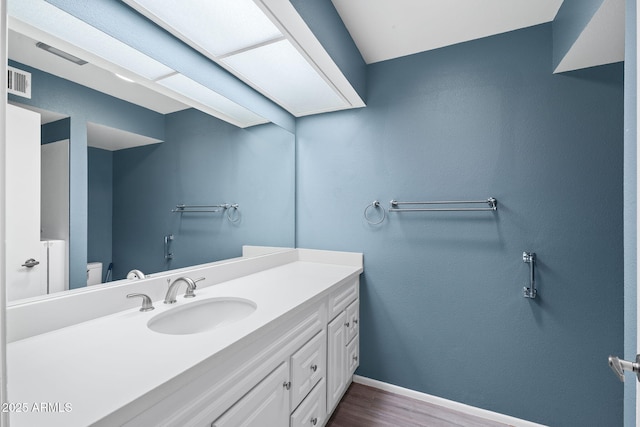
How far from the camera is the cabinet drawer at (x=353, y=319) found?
1896 mm

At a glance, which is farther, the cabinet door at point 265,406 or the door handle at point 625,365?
the cabinet door at point 265,406

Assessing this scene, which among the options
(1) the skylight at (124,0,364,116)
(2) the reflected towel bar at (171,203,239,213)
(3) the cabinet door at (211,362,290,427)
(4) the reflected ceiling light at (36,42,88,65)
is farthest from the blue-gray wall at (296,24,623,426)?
(4) the reflected ceiling light at (36,42,88,65)

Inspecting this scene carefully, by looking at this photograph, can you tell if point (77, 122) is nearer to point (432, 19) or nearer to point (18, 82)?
point (18, 82)

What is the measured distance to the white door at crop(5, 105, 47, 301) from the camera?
799 mm

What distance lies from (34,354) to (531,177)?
238cm

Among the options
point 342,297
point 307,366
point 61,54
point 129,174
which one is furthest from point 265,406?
point 61,54

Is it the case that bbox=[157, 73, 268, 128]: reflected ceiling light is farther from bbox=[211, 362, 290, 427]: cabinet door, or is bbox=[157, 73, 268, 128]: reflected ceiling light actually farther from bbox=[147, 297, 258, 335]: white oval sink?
bbox=[211, 362, 290, 427]: cabinet door

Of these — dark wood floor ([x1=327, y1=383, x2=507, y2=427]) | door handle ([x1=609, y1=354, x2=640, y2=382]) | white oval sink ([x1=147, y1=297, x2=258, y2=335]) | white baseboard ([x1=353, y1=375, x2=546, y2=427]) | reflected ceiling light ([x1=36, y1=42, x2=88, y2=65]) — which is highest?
reflected ceiling light ([x1=36, y1=42, x2=88, y2=65])

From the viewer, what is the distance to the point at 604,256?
5.09 ft

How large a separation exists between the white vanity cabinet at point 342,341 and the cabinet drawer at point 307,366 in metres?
0.10

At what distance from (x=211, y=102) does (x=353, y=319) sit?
1728mm

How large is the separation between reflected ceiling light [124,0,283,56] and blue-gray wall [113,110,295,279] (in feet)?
1.21

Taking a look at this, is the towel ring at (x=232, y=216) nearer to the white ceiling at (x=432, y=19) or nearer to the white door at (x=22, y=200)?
the white door at (x=22, y=200)

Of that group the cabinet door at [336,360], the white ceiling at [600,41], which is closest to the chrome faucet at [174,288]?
the cabinet door at [336,360]
